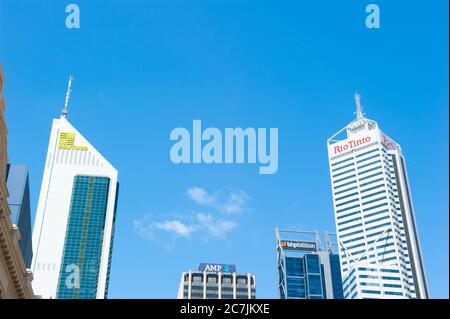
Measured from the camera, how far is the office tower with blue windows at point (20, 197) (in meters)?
174

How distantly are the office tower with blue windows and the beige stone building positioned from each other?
4898 inches

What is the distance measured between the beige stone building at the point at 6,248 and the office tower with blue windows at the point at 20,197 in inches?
4898

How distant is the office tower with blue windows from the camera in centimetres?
17404

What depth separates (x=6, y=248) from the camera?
46469 mm

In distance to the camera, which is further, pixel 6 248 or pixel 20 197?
pixel 20 197

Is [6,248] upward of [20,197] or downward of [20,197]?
downward

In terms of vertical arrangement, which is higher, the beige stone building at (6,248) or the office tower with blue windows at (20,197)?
the office tower with blue windows at (20,197)

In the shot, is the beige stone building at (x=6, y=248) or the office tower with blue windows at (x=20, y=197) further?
the office tower with blue windows at (x=20, y=197)

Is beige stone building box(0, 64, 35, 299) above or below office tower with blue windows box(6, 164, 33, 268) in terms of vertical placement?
below

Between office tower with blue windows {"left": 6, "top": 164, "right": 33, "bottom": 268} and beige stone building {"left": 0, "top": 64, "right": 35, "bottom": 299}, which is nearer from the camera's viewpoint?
beige stone building {"left": 0, "top": 64, "right": 35, "bottom": 299}

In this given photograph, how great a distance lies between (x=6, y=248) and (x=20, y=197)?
136677 millimetres
